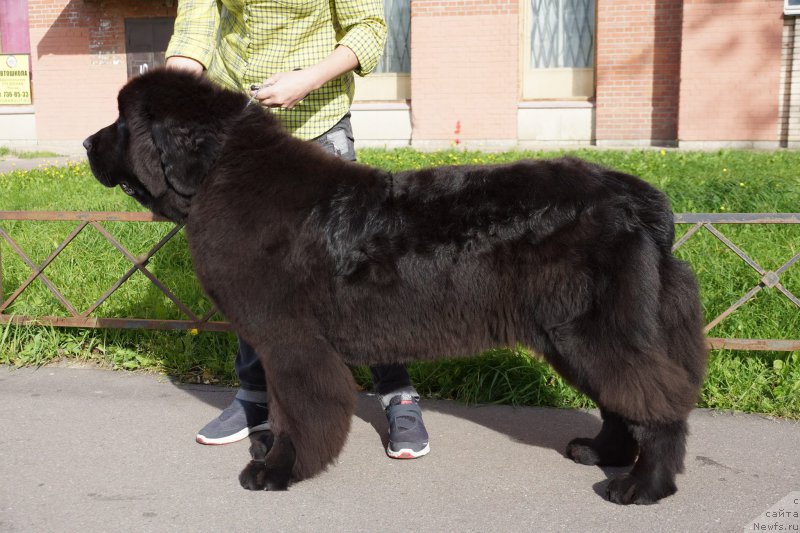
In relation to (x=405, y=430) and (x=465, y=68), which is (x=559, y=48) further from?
(x=405, y=430)

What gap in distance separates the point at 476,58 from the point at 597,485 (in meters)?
11.6

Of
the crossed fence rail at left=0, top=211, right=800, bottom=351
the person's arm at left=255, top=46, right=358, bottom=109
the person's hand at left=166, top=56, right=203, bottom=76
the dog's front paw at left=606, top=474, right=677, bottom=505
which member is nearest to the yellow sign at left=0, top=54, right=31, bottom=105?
the crossed fence rail at left=0, top=211, right=800, bottom=351

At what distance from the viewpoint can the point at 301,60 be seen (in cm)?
365

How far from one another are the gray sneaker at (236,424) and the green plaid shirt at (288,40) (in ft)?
4.61

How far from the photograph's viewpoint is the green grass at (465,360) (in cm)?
434

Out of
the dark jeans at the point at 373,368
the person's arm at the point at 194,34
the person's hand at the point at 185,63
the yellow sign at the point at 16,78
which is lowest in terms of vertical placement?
the dark jeans at the point at 373,368

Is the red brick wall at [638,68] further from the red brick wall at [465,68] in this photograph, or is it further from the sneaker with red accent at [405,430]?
the sneaker with red accent at [405,430]

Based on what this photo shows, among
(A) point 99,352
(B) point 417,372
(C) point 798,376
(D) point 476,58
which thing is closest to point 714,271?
(C) point 798,376

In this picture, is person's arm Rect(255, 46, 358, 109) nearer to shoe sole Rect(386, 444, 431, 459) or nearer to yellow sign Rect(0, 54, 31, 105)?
shoe sole Rect(386, 444, 431, 459)

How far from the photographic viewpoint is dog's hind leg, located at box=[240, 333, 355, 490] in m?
3.19

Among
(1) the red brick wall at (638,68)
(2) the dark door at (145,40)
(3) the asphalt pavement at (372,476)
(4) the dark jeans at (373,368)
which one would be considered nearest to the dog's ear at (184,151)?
(4) the dark jeans at (373,368)

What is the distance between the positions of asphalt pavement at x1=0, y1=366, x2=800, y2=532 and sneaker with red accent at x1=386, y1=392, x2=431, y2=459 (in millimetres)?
57

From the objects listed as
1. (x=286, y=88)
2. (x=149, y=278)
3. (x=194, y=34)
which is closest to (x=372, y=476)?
(x=286, y=88)

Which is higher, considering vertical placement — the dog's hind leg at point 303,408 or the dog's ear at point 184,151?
the dog's ear at point 184,151
